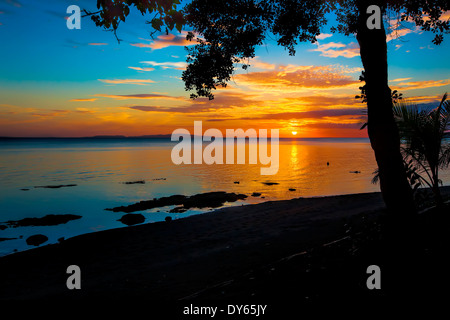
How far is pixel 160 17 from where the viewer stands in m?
5.55

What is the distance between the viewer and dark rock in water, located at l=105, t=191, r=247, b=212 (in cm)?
2530

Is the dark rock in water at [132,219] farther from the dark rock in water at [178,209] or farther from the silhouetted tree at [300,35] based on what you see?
the silhouetted tree at [300,35]

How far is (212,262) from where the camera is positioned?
9938 mm

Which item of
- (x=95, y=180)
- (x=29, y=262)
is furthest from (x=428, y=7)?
(x=95, y=180)

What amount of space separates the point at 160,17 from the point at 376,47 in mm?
4849

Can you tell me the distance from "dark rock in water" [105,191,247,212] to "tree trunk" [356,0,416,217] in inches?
745

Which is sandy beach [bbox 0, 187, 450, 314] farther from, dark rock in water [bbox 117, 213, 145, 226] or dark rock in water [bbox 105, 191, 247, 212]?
dark rock in water [bbox 105, 191, 247, 212]

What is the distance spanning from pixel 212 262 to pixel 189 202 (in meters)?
16.9

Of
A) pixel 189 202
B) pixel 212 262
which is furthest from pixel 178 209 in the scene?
pixel 212 262

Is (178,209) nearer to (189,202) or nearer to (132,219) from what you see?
(189,202)

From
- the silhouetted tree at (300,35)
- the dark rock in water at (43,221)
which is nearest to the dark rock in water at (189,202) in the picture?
the dark rock in water at (43,221)

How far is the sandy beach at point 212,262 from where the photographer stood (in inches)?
209

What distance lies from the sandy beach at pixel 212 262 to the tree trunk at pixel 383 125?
4.09ft

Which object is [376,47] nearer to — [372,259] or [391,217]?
[391,217]
